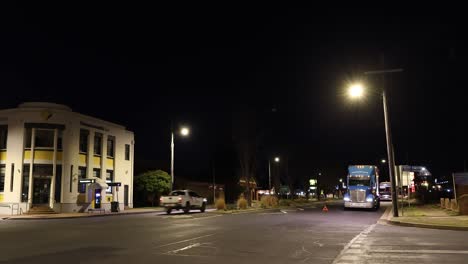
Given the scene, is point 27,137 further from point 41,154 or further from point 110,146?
point 110,146

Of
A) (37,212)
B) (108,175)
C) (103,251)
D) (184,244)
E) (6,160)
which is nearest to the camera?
(103,251)

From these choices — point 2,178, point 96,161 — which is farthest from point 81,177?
point 2,178

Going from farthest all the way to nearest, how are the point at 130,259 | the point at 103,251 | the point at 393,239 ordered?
1. the point at 393,239
2. the point at 103,251
3. the point at 130,259

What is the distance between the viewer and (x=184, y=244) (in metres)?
13.8

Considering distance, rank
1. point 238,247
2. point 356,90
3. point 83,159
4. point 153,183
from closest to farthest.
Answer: point 238,247 → point 356,90 → point 83,159 → point 153,183

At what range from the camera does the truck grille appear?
36.0 meters

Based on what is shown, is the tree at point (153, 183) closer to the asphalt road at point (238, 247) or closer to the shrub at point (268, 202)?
the shrub at point (268, 202)

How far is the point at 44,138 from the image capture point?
Result: 39.2m

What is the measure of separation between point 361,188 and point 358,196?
2.36 feet

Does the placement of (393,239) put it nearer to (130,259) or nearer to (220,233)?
(220,233)

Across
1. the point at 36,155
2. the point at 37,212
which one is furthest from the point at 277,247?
the point at 36,155

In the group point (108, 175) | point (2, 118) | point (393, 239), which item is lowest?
point (393, 239)

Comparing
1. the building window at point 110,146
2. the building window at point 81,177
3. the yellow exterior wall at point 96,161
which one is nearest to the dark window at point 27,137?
the building window at point 81,177

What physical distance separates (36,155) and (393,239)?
32.1 metres
